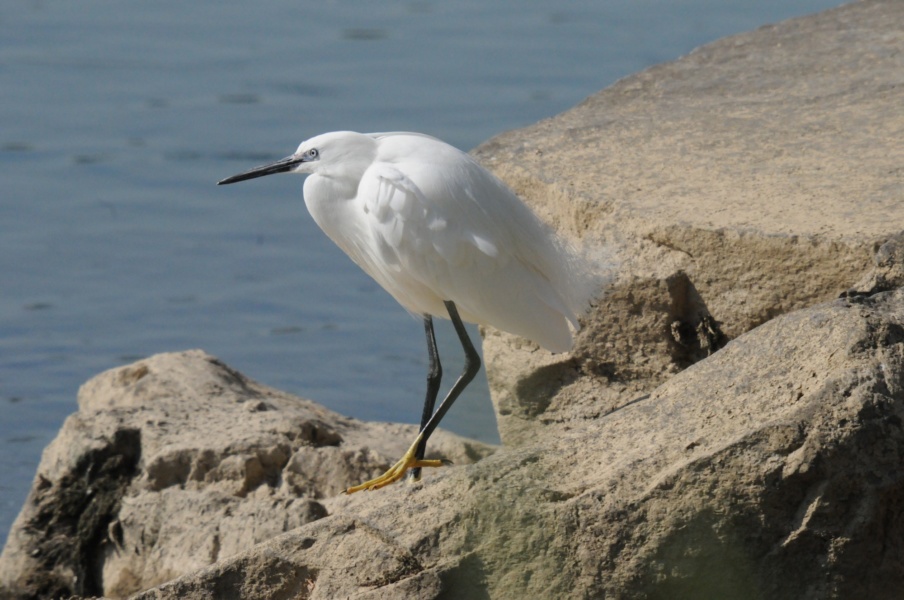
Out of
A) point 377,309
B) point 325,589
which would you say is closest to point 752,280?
point 325,589

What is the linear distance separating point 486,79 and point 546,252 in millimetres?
5583

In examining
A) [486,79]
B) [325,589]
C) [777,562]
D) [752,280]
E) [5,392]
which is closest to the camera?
[777,562]

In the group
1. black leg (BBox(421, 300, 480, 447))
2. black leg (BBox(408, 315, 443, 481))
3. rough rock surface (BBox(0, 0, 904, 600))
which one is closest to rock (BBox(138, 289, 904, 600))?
rough rock surface (BBox(0, 0, 904, 600))

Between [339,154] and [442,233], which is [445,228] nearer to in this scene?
[442,233]

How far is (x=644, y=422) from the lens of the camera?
264cm

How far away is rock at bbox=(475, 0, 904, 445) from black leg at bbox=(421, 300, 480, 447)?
18 cm

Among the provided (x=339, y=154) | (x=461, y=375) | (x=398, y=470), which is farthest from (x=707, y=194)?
(x=398, y=470)

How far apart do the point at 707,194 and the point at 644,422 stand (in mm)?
1423

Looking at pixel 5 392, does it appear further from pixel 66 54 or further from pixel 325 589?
pixel 325 589

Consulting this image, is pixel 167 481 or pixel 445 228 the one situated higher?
pixel 445 228

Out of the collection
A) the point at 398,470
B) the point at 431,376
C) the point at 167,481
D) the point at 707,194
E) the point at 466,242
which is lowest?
the point at 167,481

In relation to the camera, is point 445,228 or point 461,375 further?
point 461,375

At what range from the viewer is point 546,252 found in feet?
12.3

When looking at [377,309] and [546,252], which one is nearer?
[546,252]
